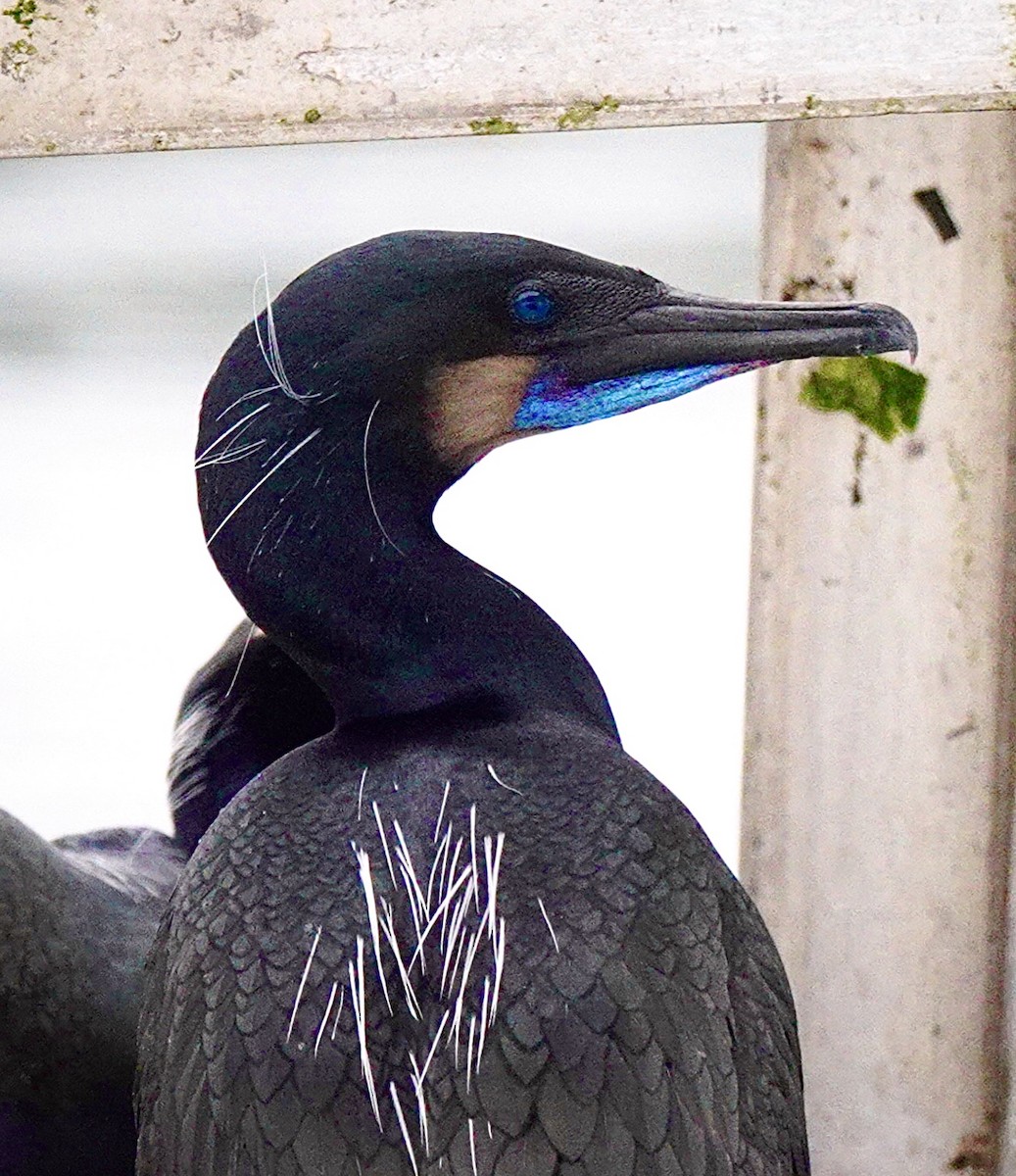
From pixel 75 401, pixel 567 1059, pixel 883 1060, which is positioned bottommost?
pixel 883 1060

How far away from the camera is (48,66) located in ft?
3.86

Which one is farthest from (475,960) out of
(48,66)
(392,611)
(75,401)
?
(75,401)

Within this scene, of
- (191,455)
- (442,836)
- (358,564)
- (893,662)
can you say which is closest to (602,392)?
(358,564)

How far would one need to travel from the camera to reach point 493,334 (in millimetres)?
1035

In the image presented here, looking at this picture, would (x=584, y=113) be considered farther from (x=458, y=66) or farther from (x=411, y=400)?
(x=411, y=400)

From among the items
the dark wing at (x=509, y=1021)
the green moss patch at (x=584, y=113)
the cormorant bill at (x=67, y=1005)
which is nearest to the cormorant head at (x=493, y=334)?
the green moss patch at (x=584, y=113)

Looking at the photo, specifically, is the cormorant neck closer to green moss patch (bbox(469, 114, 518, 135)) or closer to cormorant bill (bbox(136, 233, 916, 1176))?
cormorant bill (bbox(136, 233, 916, 1176))

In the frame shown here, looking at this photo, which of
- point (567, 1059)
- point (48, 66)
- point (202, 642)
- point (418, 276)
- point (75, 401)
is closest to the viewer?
point (567, 1059)

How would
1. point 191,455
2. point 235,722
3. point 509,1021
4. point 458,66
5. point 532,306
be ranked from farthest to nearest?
point 191,455, point 235,722, point 458,66, point 532,306, point 509,1021

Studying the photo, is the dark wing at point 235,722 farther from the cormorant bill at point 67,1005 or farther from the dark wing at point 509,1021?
the dark wing at point 509,1021

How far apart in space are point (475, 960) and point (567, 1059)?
0.07 m

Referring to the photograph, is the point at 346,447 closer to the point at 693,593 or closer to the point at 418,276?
the point at 418,276

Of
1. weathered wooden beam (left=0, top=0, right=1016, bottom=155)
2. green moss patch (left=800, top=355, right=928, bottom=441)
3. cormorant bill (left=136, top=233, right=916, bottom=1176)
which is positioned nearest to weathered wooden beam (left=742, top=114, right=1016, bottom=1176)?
green moss patch (left=800, top=355, right=928, bottom=441)

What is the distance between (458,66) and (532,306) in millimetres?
209
